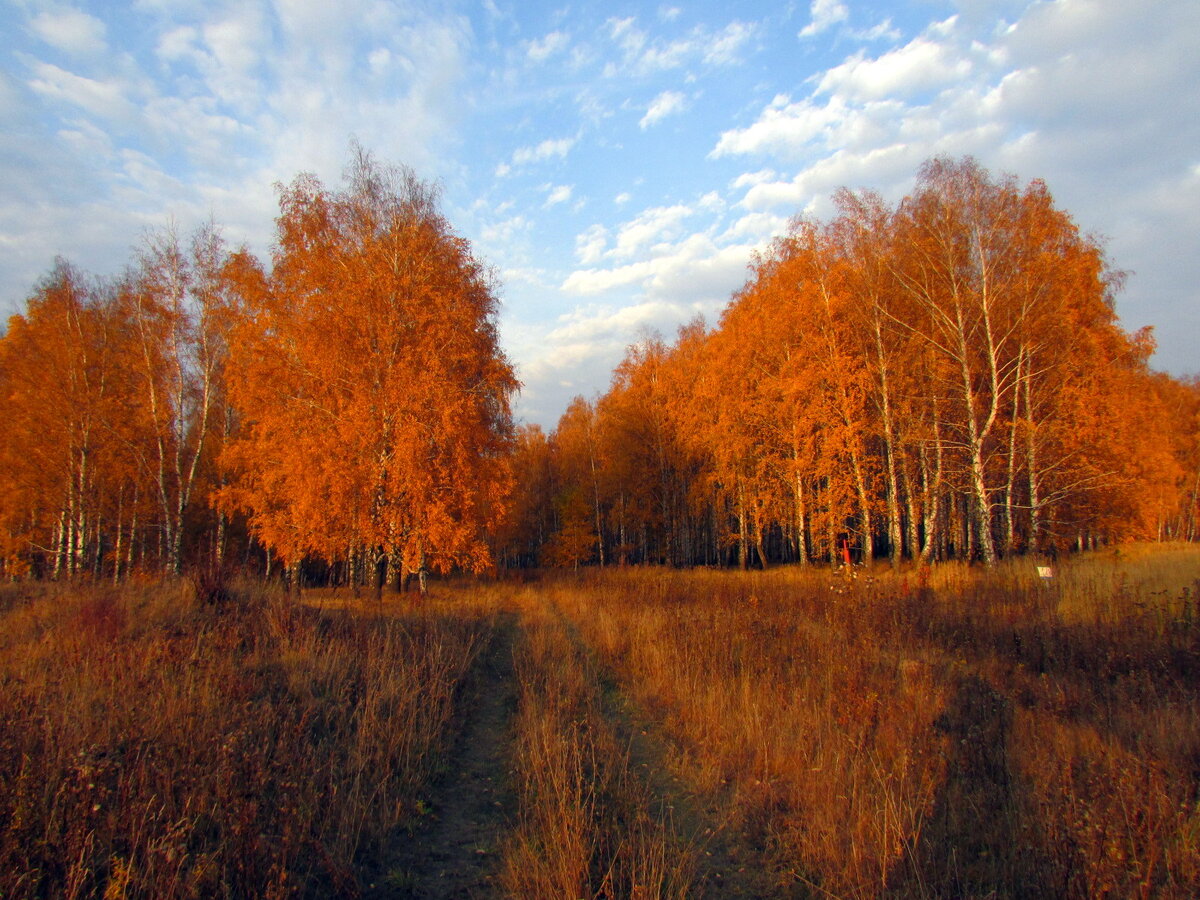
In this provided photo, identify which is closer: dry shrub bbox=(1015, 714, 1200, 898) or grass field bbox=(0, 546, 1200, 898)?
dry shrub bbox=(1015, 714, 1200, 898)

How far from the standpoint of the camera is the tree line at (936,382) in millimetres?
14766

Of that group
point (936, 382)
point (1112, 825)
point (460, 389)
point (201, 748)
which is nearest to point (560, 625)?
point (460, 389)

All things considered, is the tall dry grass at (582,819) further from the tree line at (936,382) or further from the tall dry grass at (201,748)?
the tree line at (936,382)

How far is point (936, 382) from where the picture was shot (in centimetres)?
1694

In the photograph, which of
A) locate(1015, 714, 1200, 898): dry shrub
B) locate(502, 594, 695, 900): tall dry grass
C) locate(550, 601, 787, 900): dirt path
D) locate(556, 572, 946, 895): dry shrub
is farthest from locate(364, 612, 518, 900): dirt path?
locate(1015, 714, 1200, 898): dry shrub

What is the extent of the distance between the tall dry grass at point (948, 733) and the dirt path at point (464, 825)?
1.65 metres

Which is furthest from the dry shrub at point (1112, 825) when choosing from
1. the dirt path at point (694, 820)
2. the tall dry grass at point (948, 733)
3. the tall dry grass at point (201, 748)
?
the tall dry grass at point (201, 748)

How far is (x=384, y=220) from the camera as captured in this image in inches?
594

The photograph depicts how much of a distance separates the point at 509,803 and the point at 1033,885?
10.7ft

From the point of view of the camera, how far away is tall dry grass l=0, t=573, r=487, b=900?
2.58m

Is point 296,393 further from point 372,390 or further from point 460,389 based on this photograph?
point 460,389

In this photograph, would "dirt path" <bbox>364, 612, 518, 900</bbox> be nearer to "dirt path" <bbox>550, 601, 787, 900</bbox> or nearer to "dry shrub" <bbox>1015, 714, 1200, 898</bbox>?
"dirt path" <bbox>550, 601, 787, 900</bbox>

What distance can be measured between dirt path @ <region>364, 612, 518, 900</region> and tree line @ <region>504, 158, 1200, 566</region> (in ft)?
36.0

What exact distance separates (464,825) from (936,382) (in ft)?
59.4
